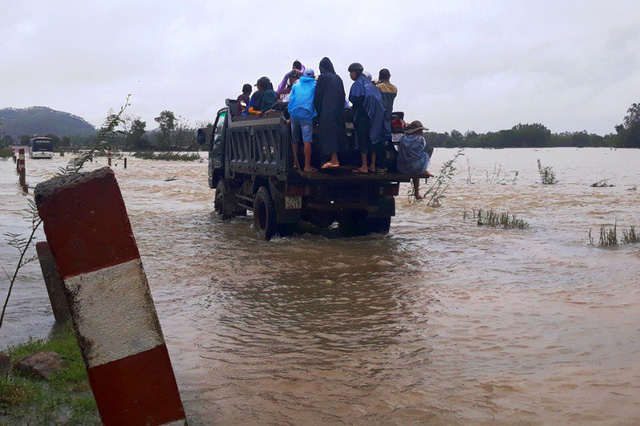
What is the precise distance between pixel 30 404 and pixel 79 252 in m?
1.38

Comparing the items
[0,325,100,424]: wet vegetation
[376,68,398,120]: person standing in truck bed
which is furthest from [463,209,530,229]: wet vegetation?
[0,325,100,424]: wet vegetation

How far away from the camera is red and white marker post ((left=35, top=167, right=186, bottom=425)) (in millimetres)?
2729

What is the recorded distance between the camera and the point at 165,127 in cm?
7194

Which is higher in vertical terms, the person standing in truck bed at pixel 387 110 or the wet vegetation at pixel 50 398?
the person standing in truck bed at pixel 387 110

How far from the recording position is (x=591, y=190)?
22156 mm

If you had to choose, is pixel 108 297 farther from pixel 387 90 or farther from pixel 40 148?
pixel 40 148

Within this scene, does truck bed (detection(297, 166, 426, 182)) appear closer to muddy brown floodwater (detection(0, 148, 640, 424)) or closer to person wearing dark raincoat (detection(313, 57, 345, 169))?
person wearing dark raincoat (detection(313, 57, 345, 169))

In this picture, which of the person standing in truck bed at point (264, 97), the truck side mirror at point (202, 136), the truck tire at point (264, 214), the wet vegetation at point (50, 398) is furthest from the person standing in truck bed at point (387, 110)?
the wet vegetation at point (50, 398)

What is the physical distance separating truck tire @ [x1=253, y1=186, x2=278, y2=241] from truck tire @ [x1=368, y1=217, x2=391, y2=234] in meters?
1.63

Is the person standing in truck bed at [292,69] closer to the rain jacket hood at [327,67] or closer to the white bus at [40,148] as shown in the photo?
the rain jacket hood at [327,67]

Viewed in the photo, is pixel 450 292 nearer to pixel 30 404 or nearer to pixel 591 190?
pixel 30 404

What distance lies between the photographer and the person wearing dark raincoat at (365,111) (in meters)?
10.3

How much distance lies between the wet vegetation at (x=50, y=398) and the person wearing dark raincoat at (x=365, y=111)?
6609 mm

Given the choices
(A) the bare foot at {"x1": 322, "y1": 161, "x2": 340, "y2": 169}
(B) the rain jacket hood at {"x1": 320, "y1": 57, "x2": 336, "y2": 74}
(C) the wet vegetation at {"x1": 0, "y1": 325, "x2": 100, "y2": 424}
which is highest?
(B) the rain jacket hood at {"x1": 320, "y1": 57, "x2": 336, "y2": 74}
